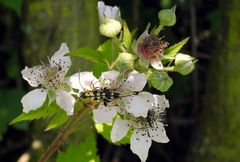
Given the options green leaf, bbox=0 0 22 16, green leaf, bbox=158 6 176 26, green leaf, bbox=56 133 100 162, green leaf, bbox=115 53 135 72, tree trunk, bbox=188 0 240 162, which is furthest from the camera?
tree trunk, bbox=188 0 240 162

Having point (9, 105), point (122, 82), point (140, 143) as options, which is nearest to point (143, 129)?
point (140, 143)

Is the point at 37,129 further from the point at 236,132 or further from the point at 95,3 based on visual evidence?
the point at 236,132

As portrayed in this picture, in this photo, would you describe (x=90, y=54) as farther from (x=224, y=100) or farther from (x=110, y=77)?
(x=224, y=100)

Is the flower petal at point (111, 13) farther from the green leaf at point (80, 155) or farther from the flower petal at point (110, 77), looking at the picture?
the green leaf at point (80, 155)

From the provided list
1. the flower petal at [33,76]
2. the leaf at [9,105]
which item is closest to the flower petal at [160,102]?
the flower petal at [33,76]

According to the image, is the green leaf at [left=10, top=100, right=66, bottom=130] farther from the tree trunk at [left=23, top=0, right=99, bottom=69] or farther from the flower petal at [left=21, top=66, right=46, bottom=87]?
the tree trunk at [left=23, top=0, right=99, bottom=69]

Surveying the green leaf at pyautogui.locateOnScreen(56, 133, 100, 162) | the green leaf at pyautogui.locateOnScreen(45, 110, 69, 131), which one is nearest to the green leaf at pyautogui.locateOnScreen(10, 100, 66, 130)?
the green leaf at pyautogui.locateOnScreen(45, 110, 69, 131)

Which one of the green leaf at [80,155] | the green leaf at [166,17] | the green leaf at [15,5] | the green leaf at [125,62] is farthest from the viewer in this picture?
the green leaf at [15,5]
